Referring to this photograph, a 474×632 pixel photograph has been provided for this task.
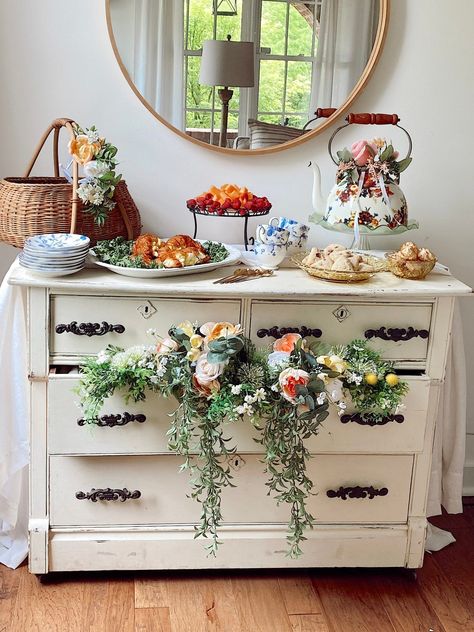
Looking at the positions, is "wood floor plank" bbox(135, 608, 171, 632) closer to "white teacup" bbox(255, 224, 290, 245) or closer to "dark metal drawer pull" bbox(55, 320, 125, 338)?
"dark metal drawer pull" bbox(55, 320, 125, 338)

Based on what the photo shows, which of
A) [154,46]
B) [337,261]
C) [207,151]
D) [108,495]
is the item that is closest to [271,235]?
[337,261]

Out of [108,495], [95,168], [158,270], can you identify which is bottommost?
[108,495]

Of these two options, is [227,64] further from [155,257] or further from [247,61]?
[155,257]

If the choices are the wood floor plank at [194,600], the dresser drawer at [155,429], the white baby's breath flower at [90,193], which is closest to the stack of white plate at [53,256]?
the white baby's breath flower at [90,193]

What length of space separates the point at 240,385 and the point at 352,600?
2.35 ft

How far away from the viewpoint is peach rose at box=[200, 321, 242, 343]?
1.86m

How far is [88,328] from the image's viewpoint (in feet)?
6.37

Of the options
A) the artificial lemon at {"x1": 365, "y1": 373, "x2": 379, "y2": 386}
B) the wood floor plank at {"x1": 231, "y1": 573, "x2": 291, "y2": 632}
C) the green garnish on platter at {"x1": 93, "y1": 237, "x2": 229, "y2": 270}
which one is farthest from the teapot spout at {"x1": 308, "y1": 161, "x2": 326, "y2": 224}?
the wood floor plank at {"x1": 231, "y1": 573, "x2": 291, "y2": 632}

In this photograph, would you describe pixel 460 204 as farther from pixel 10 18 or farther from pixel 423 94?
pixel 10 18

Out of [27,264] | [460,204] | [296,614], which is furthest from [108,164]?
[296,614]

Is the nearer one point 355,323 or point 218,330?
point 218,330

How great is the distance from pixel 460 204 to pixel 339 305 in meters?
0.69

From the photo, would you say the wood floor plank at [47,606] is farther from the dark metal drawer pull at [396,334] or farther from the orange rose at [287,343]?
the dark metal drawer pull at [396,334]

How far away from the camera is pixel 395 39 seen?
7.55 ft
